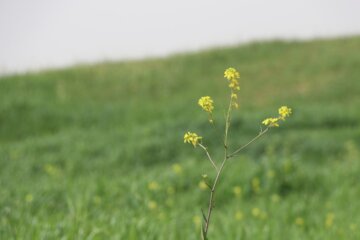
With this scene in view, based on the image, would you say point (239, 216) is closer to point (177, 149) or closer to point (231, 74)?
point (231, 74)

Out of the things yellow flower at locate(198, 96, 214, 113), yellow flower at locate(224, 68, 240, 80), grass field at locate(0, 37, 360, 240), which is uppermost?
yellow flower at locate(224, 68, 240, 80)

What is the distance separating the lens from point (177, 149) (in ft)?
32.6

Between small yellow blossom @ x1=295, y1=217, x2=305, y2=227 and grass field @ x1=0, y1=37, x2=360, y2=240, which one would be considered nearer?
grass field @ x1=0, y1=37, x2=360, y2=240

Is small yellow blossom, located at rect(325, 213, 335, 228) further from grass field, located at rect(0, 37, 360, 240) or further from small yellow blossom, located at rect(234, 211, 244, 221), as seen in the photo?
small yellow blossom, located at rect(234, 211, 244, 221)

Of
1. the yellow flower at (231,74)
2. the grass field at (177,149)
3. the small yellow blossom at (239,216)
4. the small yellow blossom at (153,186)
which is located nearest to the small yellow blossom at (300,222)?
the grass field at (177,149)

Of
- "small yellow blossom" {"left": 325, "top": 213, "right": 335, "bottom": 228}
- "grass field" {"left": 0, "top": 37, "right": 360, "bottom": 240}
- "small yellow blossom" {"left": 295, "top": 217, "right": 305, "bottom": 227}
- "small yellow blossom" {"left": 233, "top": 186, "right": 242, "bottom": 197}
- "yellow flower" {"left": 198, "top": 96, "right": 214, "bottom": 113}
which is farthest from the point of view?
"small yellow blossom" {"left": 233, "top": 186, "right": 242, "bottom": 197}

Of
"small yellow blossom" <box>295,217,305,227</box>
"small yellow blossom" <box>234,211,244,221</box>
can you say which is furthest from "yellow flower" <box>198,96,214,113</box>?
"small yellow blossom" <box>295,217,305,227</box>

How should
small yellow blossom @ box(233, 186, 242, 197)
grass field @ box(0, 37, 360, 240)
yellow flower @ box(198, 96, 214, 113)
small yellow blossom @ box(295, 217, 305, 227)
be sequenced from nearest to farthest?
yellow flower @ box(198, 96, 214, 113), grass field @ box(0, 37, 360, 240), small yellow blossom @ box(295, 217, 305, 227), small yellow blossom @ box(233, 186, 242, 197)

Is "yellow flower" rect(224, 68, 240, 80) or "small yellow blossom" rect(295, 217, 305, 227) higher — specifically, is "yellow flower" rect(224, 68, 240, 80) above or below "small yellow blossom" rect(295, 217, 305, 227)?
above

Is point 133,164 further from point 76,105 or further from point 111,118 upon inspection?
point 76,105

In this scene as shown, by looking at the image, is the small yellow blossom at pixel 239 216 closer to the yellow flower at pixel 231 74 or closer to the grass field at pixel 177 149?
the grass field at pixel 177 149

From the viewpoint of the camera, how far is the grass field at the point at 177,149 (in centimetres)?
441

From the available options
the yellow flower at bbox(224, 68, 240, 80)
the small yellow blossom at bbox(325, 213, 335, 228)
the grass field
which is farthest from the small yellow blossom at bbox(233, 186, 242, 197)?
the yellow flower at bbox(224, 68, 240, 80)

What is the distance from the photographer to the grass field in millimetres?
4414
